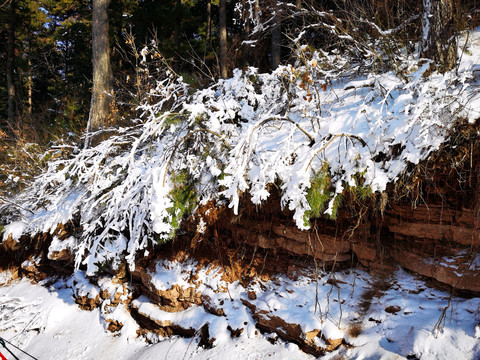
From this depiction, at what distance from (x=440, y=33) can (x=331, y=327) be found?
386 centimetres

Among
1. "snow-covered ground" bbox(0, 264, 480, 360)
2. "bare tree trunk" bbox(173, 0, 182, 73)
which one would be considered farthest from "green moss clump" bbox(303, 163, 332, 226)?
"bare tree trunk" bbox(173, 0, 182, 73)

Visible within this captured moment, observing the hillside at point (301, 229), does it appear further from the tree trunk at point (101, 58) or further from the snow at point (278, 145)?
Answer: the tree trunk at point (101, 58)

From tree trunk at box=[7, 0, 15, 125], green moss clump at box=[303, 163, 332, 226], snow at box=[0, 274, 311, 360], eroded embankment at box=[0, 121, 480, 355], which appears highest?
tree trunk at box=[7, 0, 15, 125]

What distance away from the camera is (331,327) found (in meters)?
2.97

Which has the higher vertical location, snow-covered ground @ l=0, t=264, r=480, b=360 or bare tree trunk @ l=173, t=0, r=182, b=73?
bare tree trunk @ l=173, t=0, r=182, b=73

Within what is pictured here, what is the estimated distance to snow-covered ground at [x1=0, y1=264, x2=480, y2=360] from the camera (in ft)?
8.36

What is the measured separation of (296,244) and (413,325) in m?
1.44

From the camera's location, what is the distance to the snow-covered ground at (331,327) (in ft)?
8.36

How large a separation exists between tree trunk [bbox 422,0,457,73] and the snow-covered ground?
2739mm

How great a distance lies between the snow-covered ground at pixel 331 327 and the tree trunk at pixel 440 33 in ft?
8.99

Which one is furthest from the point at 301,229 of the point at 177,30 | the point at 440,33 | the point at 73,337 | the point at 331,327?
the point at 177,30

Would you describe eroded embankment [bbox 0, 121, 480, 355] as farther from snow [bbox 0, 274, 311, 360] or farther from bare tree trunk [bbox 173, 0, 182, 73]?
bare tree trunk [bbox 173, 0, 182, 73]

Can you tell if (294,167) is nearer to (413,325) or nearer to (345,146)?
(345,146)

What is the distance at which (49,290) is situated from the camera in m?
5.55
